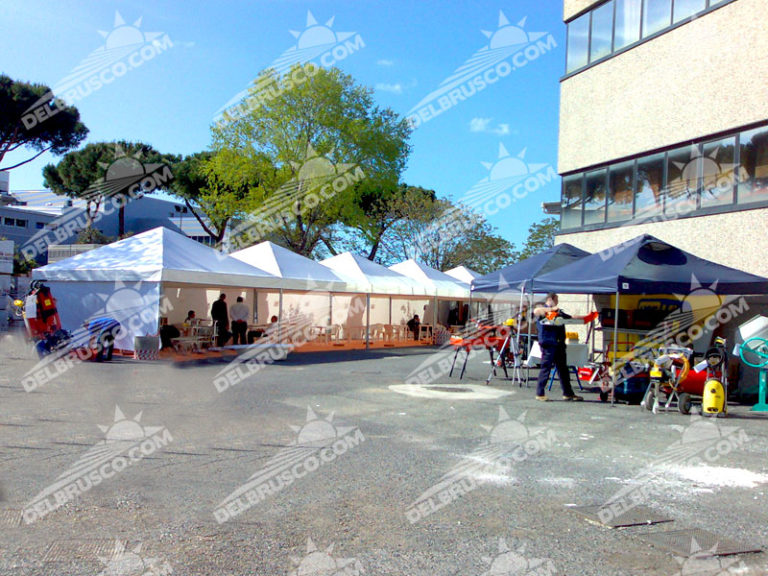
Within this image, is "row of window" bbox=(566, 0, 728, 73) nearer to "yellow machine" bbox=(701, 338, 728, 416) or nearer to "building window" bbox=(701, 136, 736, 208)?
"building window" bbox=(701, 136, 736, 208)

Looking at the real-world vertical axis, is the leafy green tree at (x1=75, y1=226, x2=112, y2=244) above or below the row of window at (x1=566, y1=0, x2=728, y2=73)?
below

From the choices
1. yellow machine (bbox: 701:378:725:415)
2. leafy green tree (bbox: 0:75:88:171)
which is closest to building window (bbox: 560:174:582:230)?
yellow machine (bbox: 701:378:725:415)

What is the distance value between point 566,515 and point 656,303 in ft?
31.2

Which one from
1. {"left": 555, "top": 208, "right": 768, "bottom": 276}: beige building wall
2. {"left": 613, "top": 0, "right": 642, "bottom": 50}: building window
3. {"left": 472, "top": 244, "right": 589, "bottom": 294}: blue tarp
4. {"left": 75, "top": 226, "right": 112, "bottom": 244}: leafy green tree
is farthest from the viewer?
{"left": 75, "top": 226, "right": 112, "bottom": 244}: leafy green tree

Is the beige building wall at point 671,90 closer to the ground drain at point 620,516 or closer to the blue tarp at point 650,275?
the blue tarp at point 650,275

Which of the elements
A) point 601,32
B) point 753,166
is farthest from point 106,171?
point 753,166

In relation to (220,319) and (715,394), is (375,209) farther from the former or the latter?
(715,394)

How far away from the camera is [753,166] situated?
11.2 m

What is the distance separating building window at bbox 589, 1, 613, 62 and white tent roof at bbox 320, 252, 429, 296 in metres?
9.33

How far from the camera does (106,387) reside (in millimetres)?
10023

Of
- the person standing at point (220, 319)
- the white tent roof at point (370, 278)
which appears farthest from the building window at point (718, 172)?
the person standing at point (220, 319)

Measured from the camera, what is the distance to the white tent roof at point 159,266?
14.5 metres

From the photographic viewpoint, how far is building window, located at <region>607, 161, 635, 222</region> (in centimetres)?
1391

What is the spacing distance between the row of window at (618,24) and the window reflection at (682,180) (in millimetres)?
2717
